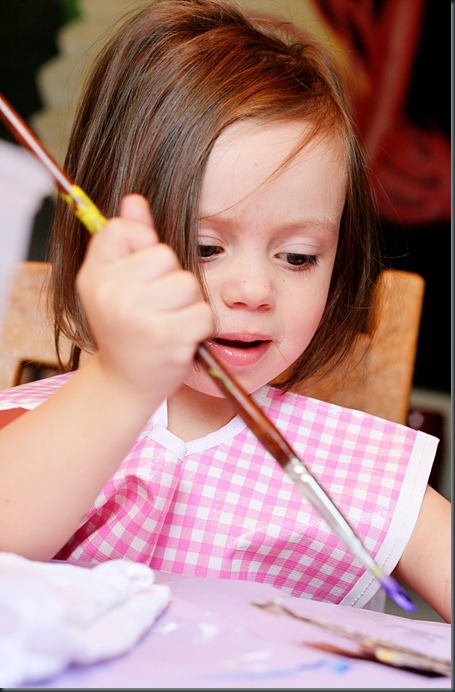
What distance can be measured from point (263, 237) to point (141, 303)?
0.72 ft

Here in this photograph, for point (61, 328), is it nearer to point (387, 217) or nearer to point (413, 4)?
point (387, 217)

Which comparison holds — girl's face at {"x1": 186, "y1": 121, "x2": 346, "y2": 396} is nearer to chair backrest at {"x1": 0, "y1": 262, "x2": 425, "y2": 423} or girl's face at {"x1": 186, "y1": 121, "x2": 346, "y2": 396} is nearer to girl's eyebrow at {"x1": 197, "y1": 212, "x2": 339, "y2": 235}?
girl's eyebrow at {"x1": 197, "y1": 212, "x2": 339, "y2": 235}

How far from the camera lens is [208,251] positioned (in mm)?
632

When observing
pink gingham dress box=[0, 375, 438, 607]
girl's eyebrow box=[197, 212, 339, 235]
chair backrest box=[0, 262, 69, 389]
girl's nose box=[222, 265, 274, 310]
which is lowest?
pink gingham dress box=[0, 375, 438, 607]

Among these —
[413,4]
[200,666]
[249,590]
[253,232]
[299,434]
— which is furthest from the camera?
[413,4]

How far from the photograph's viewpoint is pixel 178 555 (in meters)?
0.68

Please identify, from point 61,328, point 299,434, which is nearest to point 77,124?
point 61,328

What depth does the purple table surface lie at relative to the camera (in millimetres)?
308

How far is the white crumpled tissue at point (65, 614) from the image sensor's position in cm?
31

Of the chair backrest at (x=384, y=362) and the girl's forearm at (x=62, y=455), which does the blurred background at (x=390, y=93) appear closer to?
the chair backrest at (x=384, y=362)

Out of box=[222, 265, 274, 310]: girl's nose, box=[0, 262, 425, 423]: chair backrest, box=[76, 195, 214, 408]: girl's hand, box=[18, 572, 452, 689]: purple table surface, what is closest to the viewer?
box=[18, 572, 452, 689]: purple table surface

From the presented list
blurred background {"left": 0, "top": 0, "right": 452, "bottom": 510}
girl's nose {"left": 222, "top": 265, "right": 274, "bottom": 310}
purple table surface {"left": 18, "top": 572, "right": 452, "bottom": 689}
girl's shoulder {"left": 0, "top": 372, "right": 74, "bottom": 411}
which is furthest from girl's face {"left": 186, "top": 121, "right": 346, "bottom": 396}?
blurred background {"left": 0, "top": 0, "right": 452, "bottom": 510}

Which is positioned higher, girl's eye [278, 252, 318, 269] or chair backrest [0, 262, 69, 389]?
girl's eye [278, 252, 318, 269]

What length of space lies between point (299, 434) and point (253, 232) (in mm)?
229
